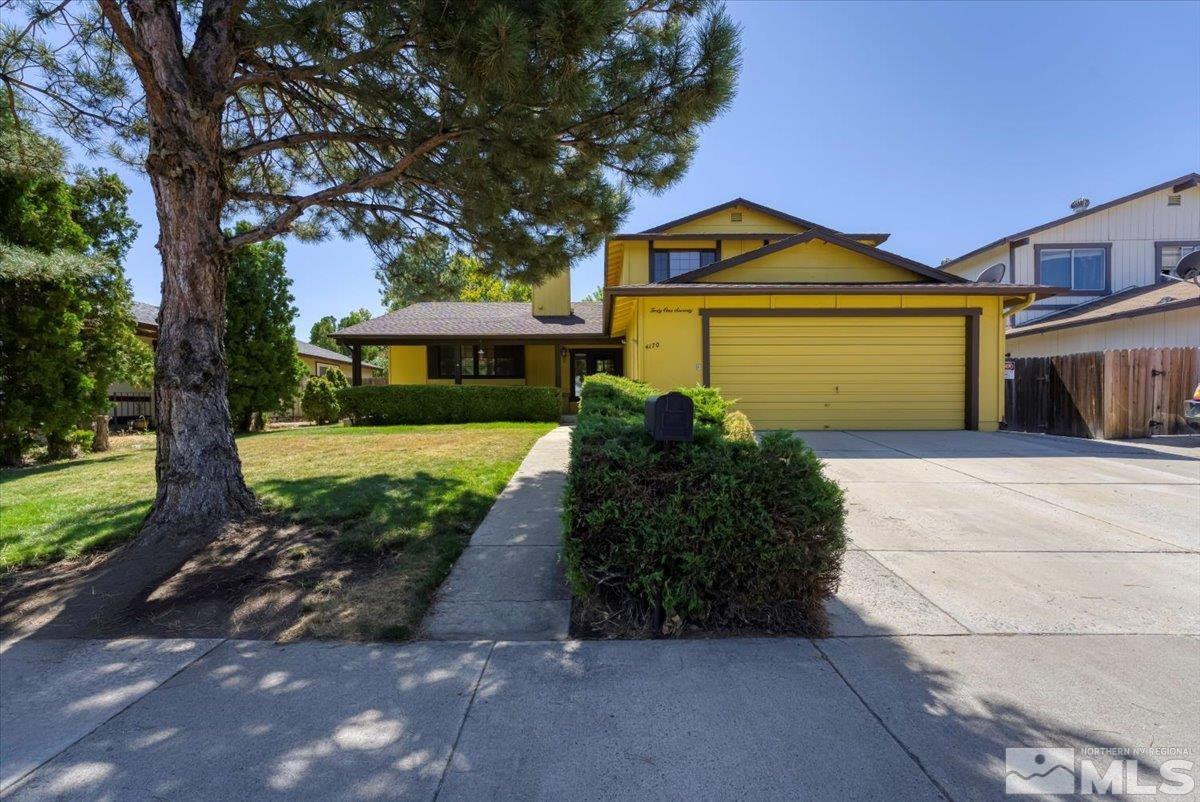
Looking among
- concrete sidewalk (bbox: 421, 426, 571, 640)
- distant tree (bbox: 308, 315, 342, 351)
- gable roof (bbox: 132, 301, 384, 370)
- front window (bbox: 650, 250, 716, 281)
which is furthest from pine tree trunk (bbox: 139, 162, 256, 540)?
distant tree (bbox: 308, 315, 342, 351)

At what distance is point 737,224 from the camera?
15.9m

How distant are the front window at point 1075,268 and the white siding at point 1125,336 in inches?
82.4

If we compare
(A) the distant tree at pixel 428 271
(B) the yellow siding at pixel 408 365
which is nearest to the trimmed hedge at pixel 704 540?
(A) the distant tree at pixel 428 271

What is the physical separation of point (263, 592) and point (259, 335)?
1280 centimetres

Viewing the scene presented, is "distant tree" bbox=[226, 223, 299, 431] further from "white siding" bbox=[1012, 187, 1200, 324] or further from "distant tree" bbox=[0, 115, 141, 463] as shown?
"white siding" bbox=[1012, 187, 1200, 324]

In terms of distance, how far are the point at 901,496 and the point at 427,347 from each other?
16568mm

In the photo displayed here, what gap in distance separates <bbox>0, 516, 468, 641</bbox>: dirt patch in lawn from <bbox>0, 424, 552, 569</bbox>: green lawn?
29cm

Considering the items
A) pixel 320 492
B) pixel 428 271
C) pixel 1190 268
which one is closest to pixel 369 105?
pixel 428 271

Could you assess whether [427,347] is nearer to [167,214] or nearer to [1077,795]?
[167,214]

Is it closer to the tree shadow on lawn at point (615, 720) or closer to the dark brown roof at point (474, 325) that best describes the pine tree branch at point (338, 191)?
the tree shadow on lawn at point (615, 720)

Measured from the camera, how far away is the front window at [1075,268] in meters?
17.0

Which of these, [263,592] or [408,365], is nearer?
[263,592]

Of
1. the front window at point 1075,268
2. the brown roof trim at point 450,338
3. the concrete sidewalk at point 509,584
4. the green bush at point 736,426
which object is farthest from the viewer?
the brown roof trim at point 450,338

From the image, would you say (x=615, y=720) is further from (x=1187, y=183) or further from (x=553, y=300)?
(x=1187, y=183)
